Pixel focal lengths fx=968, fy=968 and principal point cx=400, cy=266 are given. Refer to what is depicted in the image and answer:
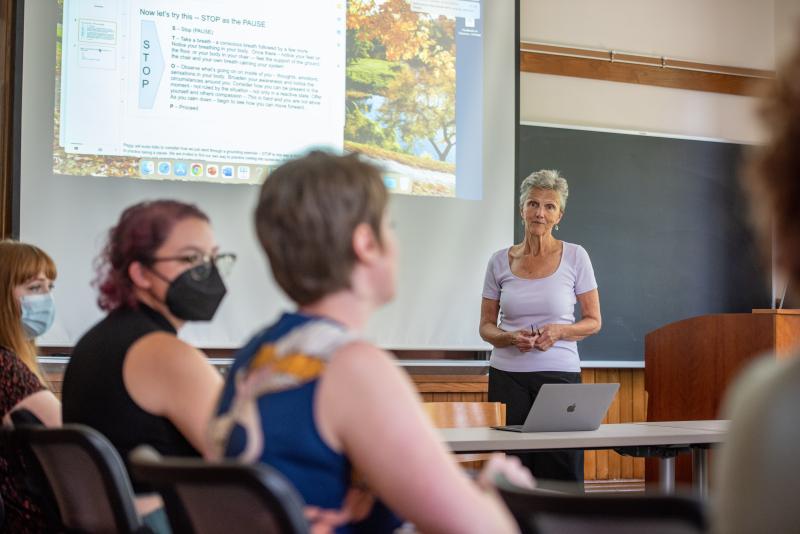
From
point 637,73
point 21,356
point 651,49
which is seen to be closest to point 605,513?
point 21,356

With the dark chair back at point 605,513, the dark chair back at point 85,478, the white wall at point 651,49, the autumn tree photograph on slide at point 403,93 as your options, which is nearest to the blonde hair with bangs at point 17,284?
the dark chair back at point 85,478

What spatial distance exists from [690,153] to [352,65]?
2438 mm

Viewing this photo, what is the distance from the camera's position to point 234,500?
1089 mm

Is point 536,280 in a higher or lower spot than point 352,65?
lower

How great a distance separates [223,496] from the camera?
1.10 m

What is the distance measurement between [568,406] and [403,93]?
7.89 ft

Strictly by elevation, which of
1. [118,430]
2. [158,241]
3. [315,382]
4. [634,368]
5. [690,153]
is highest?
[690,153]

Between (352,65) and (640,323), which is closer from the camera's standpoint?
(352,65)

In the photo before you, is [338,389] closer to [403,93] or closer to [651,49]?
[403,93]

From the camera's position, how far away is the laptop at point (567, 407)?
2912 mm

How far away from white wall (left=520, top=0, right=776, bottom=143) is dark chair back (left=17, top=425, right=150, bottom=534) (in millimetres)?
4407

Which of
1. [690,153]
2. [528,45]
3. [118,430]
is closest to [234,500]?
[118,430]

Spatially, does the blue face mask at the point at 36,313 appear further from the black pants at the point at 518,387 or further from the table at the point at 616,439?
the black pants at the point at 518,387

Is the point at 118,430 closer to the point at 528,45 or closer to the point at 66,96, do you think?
the point at 66,96
